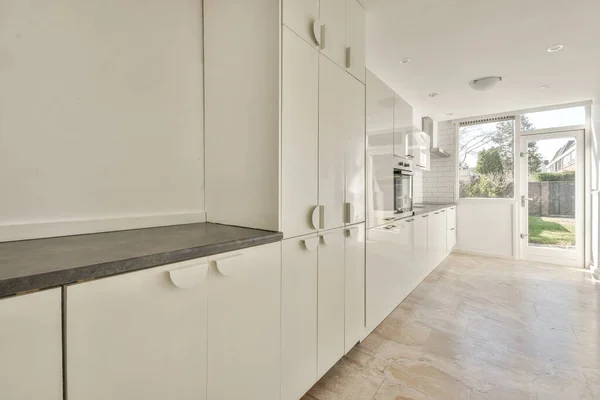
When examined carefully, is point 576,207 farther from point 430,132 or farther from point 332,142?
point 332,142

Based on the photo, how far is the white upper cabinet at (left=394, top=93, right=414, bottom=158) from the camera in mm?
2473

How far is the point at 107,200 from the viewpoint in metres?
1.19

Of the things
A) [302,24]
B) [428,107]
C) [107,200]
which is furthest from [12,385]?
[428,107]

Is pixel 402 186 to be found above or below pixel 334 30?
below

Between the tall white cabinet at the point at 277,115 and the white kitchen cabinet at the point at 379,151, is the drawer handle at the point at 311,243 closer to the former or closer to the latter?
the tall white cabinet at the point at 277,115

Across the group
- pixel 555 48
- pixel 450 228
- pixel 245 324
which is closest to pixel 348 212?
pixel 245 324

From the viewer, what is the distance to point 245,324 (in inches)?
41.8

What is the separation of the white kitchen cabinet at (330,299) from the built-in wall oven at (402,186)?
103 cm

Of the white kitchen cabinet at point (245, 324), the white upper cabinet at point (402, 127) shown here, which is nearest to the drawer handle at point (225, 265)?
the white kitchen cabinet at point (245, 324)

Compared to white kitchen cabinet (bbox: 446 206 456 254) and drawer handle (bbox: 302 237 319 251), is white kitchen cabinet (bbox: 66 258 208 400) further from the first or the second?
white kitchen cabinet (bbox: 446 206 456 254)

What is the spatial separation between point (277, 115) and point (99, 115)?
0.75m

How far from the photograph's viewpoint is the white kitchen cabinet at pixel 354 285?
5.67 feet

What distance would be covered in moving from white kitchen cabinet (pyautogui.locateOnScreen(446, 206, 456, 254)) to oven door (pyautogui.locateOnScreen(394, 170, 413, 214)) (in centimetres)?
183

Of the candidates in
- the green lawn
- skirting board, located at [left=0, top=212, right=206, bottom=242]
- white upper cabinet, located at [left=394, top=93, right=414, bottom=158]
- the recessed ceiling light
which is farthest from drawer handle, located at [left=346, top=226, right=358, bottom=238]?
the green lawn
